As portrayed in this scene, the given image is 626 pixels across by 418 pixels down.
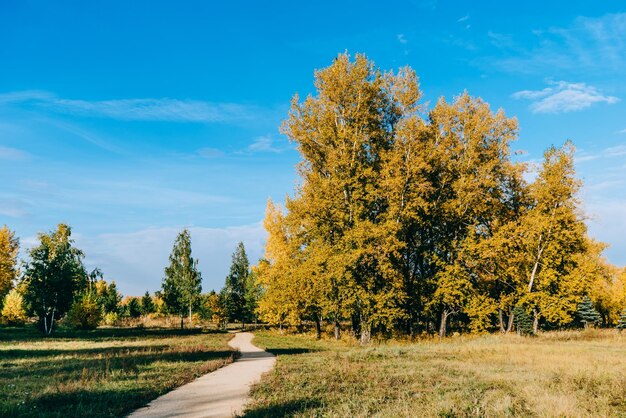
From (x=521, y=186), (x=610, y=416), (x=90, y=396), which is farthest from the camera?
(x=521, y=186)

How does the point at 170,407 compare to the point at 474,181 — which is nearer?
the point at 170,407

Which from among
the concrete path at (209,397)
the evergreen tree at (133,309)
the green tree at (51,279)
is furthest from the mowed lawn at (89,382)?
the evergreen tree at (133,309)

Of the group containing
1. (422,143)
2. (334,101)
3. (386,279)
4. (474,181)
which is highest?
(334,101)

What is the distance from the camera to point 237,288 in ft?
210

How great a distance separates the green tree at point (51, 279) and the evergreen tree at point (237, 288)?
23204mm

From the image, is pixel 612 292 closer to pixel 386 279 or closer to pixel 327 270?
pixel 386 279

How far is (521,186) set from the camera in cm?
3403

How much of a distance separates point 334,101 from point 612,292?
48049 mm

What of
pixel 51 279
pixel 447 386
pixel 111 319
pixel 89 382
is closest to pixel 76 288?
pixel 51 279

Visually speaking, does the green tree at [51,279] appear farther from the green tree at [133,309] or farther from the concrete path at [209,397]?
the green tree at [133,309]

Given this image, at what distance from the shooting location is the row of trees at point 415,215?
26406mm

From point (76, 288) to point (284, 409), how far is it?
43459 mm

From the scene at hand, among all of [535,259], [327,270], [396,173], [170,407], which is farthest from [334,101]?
[170,407]

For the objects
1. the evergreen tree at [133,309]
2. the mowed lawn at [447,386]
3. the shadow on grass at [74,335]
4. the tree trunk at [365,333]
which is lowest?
the evergreen tree at [133,309]
